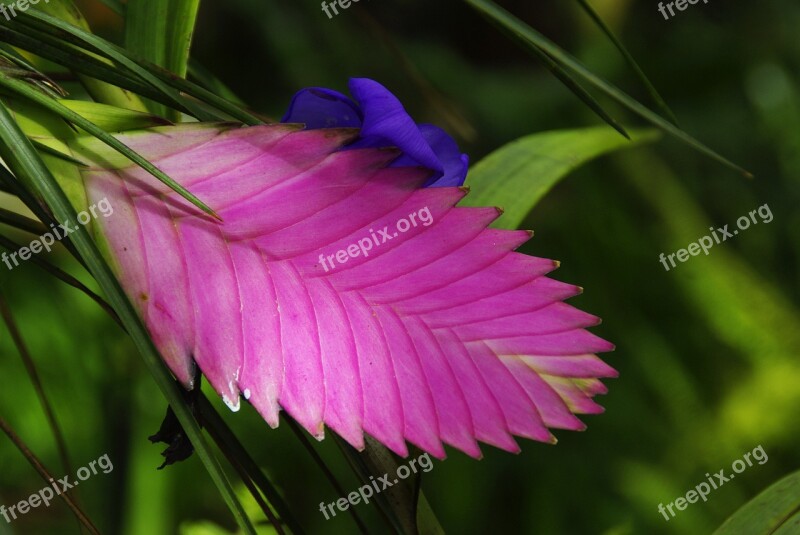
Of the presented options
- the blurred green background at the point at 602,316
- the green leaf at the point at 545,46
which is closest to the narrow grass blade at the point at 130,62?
the green leaf at the point at 545,46

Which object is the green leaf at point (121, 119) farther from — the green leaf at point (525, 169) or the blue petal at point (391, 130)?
the green leaf at point (525, 169)

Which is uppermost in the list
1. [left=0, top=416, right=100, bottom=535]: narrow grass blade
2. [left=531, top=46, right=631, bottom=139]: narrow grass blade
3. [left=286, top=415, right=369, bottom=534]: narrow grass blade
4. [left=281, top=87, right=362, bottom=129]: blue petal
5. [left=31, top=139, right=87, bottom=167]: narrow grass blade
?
[left=31, top=139, right=87, bottom=167]: narrow grass blade

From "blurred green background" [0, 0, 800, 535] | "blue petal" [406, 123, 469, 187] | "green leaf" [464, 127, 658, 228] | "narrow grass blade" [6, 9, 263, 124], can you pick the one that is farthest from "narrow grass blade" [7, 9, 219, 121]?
"blurred green background" [0, 0, 800, 535]

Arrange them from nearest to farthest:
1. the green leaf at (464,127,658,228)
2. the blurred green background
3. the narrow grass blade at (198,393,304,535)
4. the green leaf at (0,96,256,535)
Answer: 1. the green leaf at (0,96,256,535)
2. the narrow grass blade at (198,393,304,535)
3. the green leaf at (464,127,658,228)
4. the blurred green background

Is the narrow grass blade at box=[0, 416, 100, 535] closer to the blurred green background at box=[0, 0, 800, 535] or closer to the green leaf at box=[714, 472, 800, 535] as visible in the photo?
the green leaf at box=[714, 472, 800, 535]

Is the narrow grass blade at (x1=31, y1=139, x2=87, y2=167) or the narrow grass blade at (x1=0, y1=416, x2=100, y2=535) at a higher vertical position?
the narrow grass blade at (x1=31, y1=139, x2=87, y2=167)

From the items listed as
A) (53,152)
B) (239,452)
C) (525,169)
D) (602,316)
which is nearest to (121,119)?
(53,152)

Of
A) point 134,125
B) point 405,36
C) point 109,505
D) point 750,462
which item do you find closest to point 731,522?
point 134,125
